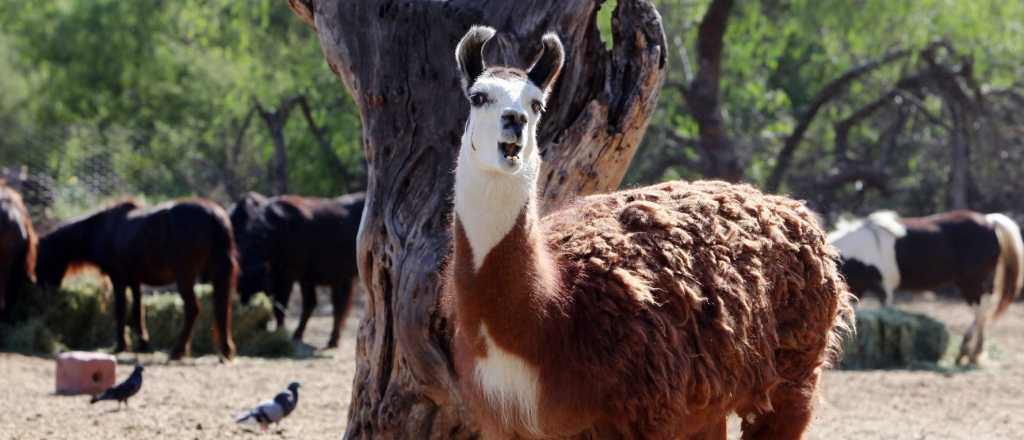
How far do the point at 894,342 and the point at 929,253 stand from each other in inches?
74.1

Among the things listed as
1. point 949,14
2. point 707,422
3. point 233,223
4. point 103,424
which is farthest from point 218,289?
point 949,14

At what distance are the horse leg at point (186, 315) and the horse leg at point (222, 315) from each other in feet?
0.91

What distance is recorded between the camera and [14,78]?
32.4 metres

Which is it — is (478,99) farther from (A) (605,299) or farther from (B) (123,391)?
(B) (123,391)

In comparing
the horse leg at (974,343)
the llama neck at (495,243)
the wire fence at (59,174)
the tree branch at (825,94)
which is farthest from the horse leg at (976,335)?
the wire fence at (59,174)

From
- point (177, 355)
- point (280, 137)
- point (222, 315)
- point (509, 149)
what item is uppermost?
point (509, 149)

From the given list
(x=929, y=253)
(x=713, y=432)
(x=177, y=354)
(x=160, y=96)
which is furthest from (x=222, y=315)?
(x=160, y=96)

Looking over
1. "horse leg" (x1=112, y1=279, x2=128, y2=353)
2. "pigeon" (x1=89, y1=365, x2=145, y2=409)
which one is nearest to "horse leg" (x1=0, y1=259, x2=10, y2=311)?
"horse leg" (x1=112, y1=279, x2=128, y2=353)

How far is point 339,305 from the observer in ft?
50.2

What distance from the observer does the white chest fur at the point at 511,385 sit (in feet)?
15.1

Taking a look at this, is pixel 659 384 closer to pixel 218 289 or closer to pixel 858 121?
pixel 218 289

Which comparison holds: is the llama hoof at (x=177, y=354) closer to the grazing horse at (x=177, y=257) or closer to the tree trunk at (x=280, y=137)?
the grazing horse at (x=177, y=257)

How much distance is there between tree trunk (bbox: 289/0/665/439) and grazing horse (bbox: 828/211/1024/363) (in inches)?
354

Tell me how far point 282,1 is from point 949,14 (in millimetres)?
9634
